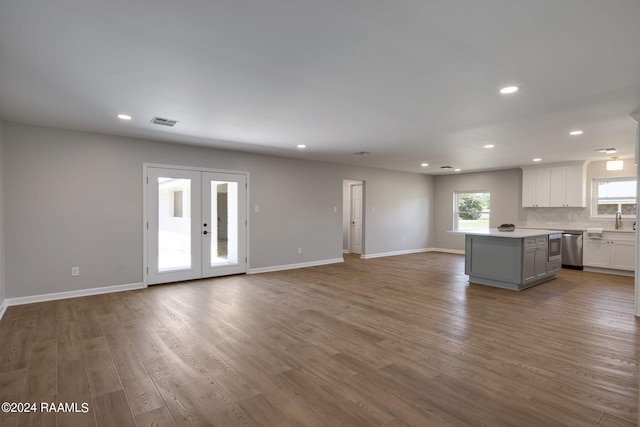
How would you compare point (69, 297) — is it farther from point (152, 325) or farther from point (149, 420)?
point (149, 420)

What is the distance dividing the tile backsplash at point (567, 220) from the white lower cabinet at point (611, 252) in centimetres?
41

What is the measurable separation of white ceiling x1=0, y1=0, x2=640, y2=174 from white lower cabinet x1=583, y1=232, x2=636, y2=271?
3215 mm

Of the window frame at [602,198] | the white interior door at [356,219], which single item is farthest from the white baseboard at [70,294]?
the window frame at [602,198]

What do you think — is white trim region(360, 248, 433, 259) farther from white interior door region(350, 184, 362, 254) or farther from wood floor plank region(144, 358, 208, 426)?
wood floor plank region(144, 358, 208, 426)

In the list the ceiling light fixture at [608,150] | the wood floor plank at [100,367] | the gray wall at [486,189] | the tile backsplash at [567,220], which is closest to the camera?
the wood floor plank at [100,367]

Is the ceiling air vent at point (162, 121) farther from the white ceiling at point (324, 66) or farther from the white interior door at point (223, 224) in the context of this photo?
the white interior door at point (223, 224)

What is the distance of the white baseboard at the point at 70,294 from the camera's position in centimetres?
439

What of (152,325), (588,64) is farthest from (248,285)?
(588,64)

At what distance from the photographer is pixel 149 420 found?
1.99 meters

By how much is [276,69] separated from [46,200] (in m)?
4.09

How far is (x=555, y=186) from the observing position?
770cm

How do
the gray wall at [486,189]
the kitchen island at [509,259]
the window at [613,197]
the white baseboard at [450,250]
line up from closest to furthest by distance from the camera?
the kitchen island at [509,259]
the window at [613,197]
the gray wall at [486,189]
the white baseboard at [450,250]

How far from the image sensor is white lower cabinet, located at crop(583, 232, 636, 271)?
21.4 feet

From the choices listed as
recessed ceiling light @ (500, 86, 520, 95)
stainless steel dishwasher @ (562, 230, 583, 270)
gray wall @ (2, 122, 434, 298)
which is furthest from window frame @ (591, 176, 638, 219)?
gray wall @ (2, 122, 434, 298)
